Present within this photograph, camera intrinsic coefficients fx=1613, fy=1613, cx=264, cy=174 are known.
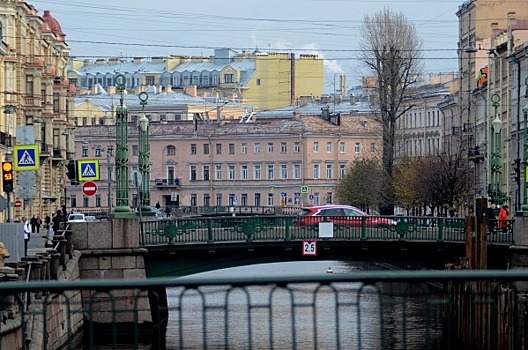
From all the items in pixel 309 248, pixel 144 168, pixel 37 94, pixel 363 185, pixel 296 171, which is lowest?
pixel 309 248

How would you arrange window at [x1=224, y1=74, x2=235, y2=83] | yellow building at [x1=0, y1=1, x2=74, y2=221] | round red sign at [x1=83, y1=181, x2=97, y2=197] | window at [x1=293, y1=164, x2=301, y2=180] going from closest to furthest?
round red sign at [x1=83, y1=181, x2=97, y2=197], yellow building at [x1=0, y1=1, x2=74, y2=221], window at [x1=293, y1=164, x2=301, y2=180], window at [x1=224, y1=74, x2=235, y2=83]

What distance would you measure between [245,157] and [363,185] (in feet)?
141

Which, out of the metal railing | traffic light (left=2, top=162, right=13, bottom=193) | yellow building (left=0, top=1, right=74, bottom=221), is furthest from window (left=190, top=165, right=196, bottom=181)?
the metal railing

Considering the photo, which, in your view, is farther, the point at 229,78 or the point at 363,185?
the point at 229,78

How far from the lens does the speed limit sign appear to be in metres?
46.3

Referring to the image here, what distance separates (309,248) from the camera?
46.4 metres

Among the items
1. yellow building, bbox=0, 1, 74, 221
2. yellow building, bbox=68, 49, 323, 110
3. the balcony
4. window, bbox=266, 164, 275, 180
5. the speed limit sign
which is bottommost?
the speed limit sign

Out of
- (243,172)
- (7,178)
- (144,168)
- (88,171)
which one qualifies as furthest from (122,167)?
(243,172)

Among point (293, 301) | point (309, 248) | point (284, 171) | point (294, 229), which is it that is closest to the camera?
point (293, 301)

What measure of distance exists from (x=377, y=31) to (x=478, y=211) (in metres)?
54.2

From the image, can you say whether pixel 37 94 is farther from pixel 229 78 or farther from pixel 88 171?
pixel 229 78

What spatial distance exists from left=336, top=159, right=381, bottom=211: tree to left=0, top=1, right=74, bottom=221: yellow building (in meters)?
18.9

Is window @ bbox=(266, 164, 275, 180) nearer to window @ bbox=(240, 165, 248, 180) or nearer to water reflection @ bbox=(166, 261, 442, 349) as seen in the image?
window @ bbox=(240, 165, 248, 180)

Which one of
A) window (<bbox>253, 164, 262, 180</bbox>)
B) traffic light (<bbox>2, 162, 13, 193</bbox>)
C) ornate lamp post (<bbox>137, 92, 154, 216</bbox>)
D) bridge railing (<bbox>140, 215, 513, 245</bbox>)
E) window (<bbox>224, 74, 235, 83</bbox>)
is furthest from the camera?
window (<bbox>224, 74, 235, 83</bbox>)
